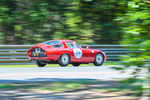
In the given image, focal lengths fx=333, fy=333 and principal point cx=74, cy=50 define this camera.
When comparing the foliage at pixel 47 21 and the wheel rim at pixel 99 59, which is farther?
the foliage at pixel 47 21

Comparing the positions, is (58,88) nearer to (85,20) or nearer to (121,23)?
(121,23)

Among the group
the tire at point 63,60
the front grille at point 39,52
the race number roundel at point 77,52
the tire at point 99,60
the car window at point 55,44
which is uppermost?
the car window at point 55,44

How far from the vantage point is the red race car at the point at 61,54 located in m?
12.8

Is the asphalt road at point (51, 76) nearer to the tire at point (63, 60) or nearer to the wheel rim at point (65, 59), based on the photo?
the tire at point (63, 60)

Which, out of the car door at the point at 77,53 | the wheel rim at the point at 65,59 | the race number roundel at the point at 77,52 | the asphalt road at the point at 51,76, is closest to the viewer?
the asphalt road at the point at 51,76

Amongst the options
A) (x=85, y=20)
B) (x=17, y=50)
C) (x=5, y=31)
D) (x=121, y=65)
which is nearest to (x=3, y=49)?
(x=17, y=50)

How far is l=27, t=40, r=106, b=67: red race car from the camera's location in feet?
41.9

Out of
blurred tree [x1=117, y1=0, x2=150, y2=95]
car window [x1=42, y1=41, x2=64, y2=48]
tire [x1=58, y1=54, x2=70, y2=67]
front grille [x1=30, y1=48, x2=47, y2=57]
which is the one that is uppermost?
blurred tree [x1=117, y1=0, x2=150, y2=95]

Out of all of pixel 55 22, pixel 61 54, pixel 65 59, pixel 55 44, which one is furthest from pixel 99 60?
pixel 55 22

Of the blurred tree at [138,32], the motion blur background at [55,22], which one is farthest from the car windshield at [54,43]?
the blurred tree at [138,32]

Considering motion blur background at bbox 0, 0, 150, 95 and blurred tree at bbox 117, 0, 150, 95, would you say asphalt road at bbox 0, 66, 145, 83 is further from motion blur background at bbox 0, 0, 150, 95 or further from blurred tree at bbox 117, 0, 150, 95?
motion blur background at bbox 0, 0, 150, 95

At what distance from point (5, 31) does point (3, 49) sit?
4319 millimetres

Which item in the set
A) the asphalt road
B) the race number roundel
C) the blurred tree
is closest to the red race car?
the race number roundel

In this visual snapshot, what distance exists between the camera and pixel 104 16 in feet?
68.8
